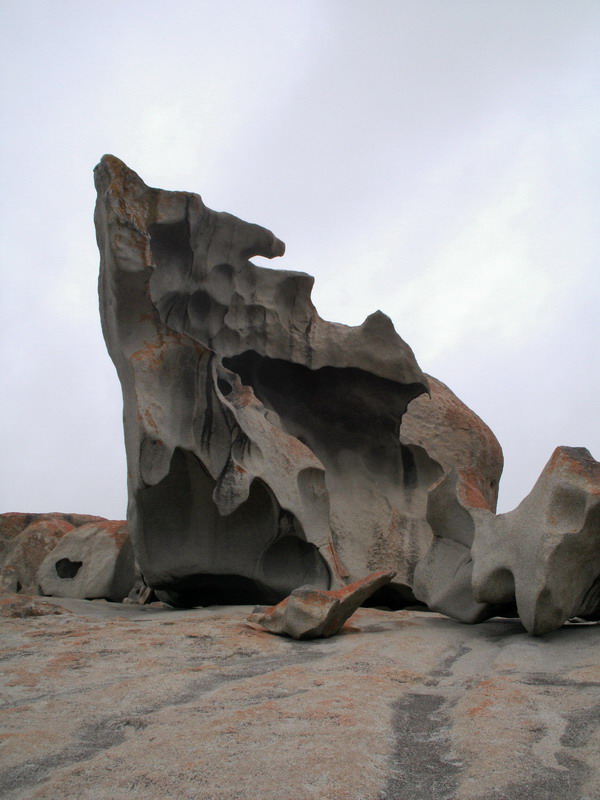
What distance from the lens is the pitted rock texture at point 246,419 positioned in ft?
19.3

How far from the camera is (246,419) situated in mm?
6352

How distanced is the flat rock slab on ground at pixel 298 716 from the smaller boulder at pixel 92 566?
119 inches

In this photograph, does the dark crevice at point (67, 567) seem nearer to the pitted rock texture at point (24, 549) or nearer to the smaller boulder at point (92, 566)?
the smaller boulder at point (92, 566)

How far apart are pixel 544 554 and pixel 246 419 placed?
3.20 metres

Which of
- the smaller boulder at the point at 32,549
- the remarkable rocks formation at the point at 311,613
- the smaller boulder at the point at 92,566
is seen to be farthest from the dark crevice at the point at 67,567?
the remarkable rocks formation at the point at 311,613

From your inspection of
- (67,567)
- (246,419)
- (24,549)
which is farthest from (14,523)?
(246,419)

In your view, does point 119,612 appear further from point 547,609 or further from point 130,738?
point 130,738

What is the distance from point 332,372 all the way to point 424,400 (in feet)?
3.47

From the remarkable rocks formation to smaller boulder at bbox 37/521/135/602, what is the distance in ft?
10.5

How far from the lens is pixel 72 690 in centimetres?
268

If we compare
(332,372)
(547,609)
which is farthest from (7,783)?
(332,372)

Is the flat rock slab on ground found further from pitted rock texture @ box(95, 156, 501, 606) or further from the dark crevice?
the dark crevice

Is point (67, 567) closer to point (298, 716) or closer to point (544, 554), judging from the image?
point (544, 554)

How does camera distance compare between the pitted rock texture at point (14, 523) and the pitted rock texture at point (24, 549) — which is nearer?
the pitted rock texture at point (24, 549)
